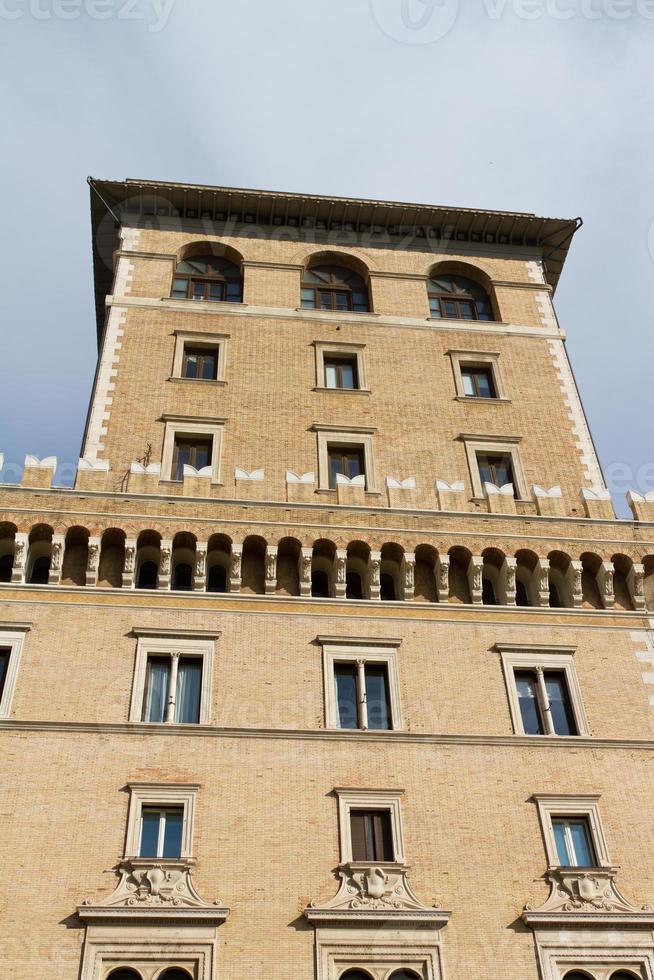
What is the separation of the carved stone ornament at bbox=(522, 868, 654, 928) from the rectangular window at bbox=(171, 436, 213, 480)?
42.7ft

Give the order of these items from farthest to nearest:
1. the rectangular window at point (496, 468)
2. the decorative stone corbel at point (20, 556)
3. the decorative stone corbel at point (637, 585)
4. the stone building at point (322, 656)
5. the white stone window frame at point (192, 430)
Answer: the rectangular window at point (496, 468) → the white stone window frame at point (192, 430) → the decorative stone corbel at point (637, 585) → the decorative stone corbel at point (20, 556) → the stone building at point (322, 656)

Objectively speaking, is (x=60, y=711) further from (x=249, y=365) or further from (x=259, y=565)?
(x=249, y=365)

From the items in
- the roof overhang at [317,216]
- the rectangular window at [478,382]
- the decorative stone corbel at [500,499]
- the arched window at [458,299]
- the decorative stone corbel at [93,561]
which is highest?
the roof overhang at [317,216]

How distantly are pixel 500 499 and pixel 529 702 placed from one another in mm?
5349

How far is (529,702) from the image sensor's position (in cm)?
2355

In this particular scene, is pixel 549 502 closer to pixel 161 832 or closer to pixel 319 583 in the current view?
pixel 319 583

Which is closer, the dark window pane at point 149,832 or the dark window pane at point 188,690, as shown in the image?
the dark window pane at point 149,832

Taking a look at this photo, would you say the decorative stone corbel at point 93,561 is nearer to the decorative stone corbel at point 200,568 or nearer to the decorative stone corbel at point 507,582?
the decorative stone corbel at point 200,568

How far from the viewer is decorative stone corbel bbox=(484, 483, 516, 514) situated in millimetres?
26516

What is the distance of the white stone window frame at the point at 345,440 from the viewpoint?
1097 inches

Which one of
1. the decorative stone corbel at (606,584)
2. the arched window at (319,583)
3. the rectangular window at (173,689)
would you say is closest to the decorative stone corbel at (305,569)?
the arched window at (319,583)

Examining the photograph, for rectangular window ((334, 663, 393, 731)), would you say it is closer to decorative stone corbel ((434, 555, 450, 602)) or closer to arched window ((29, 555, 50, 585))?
decorative stone corbel ((434, 555, 450, 602))

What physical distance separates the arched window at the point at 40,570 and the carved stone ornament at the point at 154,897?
23.7 ft

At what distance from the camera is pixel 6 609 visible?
23.3 metres
